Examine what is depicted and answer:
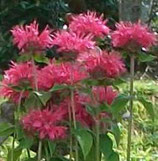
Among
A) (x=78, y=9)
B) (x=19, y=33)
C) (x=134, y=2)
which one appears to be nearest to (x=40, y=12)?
(x=78, y=9)

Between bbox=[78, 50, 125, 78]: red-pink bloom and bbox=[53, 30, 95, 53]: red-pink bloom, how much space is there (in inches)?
1.4

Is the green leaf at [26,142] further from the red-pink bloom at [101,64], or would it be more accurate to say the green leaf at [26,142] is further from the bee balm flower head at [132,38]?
the bee balm flower head at [132,38]

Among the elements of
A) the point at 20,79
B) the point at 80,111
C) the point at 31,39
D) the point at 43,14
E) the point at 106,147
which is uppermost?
the point at 31,39

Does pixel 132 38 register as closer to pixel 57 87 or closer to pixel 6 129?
pixel 57 87

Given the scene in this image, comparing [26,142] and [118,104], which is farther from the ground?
[118,104]

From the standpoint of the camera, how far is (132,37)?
6.51ft

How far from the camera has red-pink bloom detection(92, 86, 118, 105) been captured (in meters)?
2.07

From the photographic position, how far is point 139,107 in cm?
462

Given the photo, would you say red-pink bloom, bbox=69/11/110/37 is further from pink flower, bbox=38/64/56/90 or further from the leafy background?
the leafy background

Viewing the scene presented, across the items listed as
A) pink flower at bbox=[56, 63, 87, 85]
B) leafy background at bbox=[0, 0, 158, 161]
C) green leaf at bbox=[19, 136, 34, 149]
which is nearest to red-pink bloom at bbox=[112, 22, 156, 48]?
pink flower at bbox=[56, 63, 87, 85]

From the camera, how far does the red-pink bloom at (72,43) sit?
1.94 m

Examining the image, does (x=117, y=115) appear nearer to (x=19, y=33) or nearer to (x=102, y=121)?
(x=102, y=121)

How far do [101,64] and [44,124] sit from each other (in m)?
0.25

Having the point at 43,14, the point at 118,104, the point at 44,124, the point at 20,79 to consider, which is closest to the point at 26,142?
the point at 44,124
